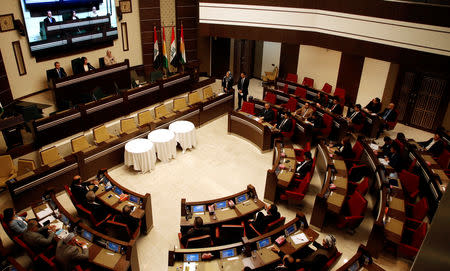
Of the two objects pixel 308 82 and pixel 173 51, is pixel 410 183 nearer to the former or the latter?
pixel 308 82

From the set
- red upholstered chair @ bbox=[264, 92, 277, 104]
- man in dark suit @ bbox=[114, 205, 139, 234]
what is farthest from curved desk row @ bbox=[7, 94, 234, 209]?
red upholstered chair @ bbox=[264, 92, 277, 104]

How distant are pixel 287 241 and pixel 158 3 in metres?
11.4

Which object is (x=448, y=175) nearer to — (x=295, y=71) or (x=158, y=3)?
(x=295, y=71)

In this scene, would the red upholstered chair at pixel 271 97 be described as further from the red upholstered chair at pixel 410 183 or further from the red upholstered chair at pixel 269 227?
the red upholstered chair at pixel 269 227

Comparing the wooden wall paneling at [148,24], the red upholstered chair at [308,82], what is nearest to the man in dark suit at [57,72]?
the wooden wall paneling at [148,24]

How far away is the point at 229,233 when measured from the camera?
652cm

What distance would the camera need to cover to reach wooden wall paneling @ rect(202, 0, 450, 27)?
9.03 metres

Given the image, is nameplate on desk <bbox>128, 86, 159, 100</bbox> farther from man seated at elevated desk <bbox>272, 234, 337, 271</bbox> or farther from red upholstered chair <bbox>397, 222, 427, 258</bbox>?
red upholstered chair <bbox>397, 222, 427, 258</bbox>

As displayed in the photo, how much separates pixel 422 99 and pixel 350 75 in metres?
2.65

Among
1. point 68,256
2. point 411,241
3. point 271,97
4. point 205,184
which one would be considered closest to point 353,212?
point 411,241

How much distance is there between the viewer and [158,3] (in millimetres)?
13977

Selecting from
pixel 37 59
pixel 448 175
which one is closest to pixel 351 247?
pixel 448 175

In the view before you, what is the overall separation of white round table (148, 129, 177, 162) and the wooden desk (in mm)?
2308

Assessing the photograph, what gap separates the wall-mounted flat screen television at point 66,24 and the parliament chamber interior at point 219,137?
0.05m
